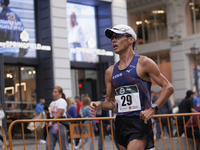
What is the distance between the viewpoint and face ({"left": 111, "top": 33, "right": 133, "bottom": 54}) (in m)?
4.03

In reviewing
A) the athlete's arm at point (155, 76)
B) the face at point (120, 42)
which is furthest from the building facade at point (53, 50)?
the athlete's arm at point (155, 76)

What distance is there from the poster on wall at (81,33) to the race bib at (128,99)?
11.3 meters


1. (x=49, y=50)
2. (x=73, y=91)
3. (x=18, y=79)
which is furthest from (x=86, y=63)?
(x=18, y=79)

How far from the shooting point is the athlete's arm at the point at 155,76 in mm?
3764

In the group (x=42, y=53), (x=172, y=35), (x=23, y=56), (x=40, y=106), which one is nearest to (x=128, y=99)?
(x=40, y=106)

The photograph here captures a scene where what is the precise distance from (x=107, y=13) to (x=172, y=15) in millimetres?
7615

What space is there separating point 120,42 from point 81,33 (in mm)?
11795

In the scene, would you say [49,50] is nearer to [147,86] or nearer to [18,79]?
[18,79]

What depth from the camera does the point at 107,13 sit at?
16.3 m

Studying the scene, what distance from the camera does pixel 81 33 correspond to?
1569 cm

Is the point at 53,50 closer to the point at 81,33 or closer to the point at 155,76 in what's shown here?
the point at 81,33

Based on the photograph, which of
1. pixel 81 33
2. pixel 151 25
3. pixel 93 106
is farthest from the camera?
pixel 151 25

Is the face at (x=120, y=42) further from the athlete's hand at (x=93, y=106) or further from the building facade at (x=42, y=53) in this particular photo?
the building facade at (x=42, y=53)

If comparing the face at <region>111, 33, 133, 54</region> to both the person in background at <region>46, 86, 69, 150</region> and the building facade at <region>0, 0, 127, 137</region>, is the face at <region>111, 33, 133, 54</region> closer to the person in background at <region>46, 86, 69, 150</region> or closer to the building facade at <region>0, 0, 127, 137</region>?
the person in background at <region>46, 86, 69, 150</region>
